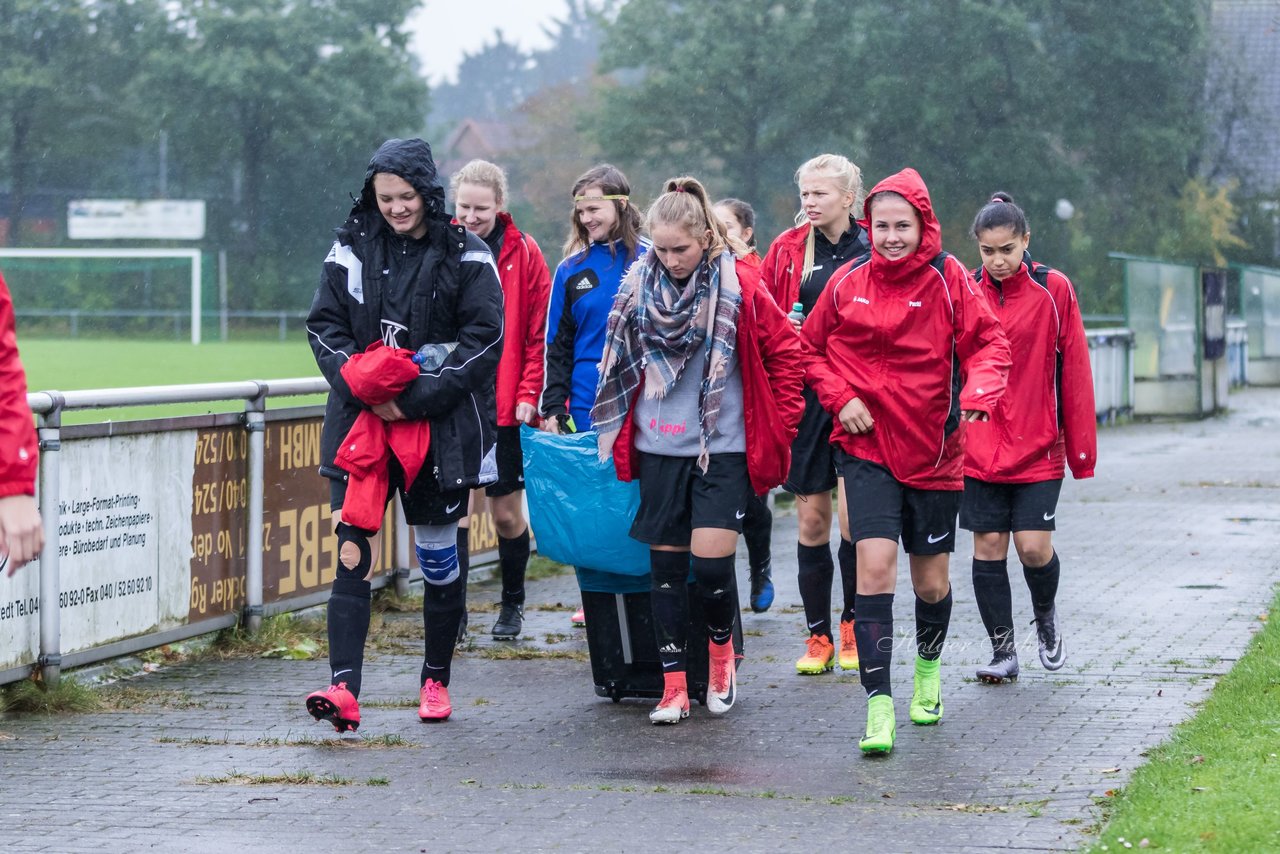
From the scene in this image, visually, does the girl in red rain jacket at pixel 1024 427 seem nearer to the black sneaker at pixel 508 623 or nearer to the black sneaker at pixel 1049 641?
the black sneaker at pixel 1049 641

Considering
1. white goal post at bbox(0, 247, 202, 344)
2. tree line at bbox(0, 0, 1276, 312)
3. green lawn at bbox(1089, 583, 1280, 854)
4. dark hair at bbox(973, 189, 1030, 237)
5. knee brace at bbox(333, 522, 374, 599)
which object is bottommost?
green lawn at bbox(1089, 583, 1280, 854)

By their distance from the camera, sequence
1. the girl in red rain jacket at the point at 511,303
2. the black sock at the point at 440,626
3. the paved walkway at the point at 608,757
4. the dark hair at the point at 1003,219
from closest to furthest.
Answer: the paved walkway at the point at 608,757, the black sock at the point at 440,626, the dark hair at the point at 1003,219, the girl in red rain jacket at the point at 511,303

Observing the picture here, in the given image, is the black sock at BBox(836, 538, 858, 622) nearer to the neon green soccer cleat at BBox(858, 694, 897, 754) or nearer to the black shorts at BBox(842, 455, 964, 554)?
the black shorts at BBox(842, 455, 964, 554)

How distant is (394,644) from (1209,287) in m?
19.8

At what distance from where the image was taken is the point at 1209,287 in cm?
2550

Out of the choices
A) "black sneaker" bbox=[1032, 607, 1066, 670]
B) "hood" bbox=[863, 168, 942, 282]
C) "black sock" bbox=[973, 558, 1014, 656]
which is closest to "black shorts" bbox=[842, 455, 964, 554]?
"hood" bbox=[863, 168, 942, 282]

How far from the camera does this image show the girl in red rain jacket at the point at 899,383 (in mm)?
5820

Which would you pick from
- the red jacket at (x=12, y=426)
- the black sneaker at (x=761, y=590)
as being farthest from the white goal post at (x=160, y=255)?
the red jacket at (x=12, y=426)

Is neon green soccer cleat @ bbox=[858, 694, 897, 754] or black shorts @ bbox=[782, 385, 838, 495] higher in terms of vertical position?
black shorts @ bbox=[782, 385, 838, 495]

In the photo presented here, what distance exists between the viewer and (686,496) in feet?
20.3

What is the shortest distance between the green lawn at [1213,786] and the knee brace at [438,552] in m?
→ 2.38

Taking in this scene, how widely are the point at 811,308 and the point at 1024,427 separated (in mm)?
916

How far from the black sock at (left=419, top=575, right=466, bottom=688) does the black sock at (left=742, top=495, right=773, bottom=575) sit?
2.54 metres

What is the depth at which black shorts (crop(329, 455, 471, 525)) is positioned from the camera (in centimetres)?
609
